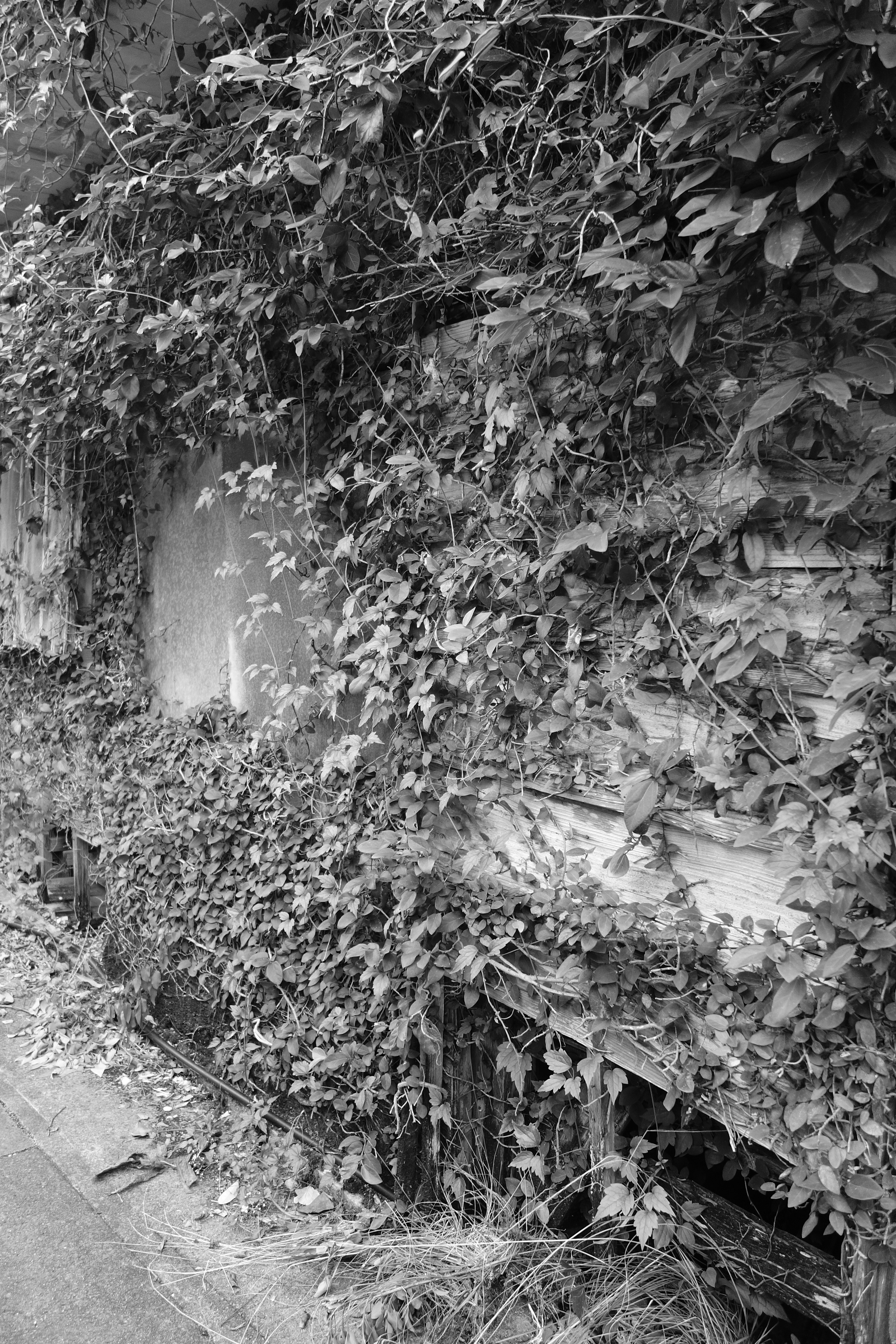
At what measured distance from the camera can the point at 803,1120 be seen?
1818 millimetres

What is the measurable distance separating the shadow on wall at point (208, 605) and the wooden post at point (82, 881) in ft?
4.59

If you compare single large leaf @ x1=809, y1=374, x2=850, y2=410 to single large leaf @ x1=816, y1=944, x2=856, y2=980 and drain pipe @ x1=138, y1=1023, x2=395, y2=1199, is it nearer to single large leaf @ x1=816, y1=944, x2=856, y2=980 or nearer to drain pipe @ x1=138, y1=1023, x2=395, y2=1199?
single large leaf @ x1=816, y1=944, x2=856, y2=980

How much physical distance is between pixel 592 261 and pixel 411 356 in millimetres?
1054

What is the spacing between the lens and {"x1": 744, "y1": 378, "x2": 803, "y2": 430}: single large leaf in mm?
1653

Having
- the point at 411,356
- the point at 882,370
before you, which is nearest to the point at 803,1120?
the point at 882,370

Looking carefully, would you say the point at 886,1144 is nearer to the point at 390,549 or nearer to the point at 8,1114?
the point at 390,549

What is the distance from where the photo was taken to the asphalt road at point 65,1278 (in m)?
2.58

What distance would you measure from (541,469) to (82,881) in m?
4.20

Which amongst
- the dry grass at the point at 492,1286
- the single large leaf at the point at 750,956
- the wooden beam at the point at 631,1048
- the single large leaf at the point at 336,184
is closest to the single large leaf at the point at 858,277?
the single large leaf at the point at 750,956

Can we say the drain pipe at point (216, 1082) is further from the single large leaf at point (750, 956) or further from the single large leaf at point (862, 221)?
the single large leaf at point (862, 221)

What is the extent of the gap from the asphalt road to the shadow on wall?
5.85ft

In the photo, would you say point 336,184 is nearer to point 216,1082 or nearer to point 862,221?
point 862,221

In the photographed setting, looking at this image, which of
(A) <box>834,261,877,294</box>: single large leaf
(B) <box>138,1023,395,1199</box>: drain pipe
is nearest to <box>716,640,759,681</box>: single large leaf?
(A) <box>834,261,877,294</box>: single large leaf

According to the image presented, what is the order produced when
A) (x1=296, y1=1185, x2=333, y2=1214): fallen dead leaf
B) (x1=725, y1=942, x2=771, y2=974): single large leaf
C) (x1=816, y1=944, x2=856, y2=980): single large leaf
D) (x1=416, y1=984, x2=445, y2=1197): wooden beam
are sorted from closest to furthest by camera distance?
1. (x1=816, y1=944, x2=856, y2=980): single large leaf
2. (x1=725, y1=942, x2=771, y2=974): single large leaf
3. (x1=416, y1=984, x2=445, y2=1197): wooden beam
4. (x1=296, y1=1185, x2=333, y2=1214): fallen dead leaf
